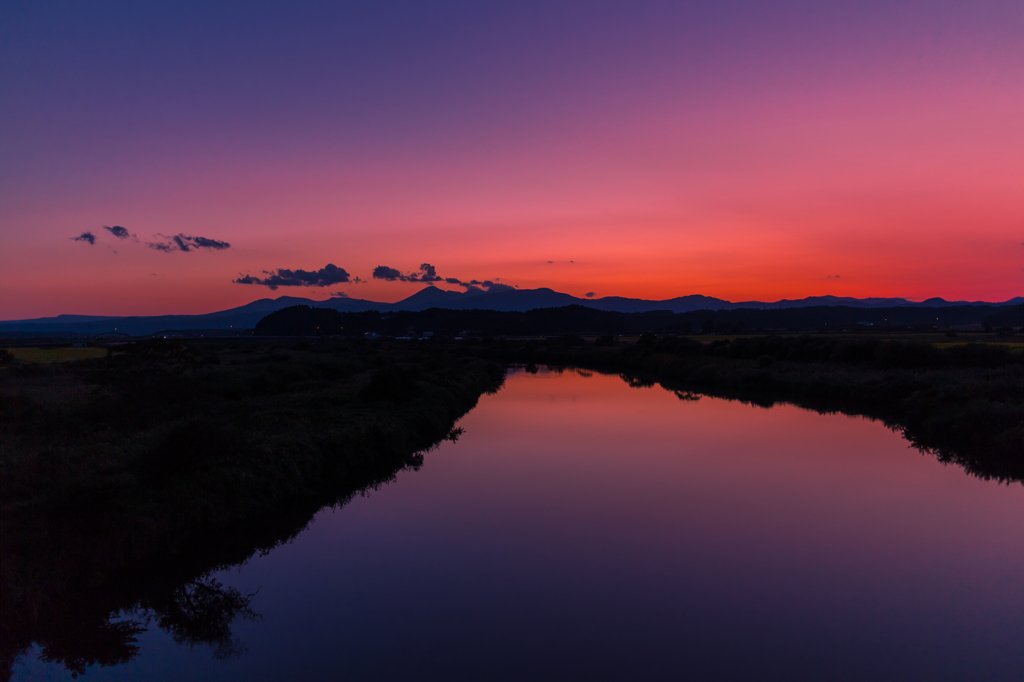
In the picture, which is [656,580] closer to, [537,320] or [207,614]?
[207,614]

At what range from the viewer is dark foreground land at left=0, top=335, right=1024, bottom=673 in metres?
8.55

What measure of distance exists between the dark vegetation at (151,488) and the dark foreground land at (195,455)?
0.03m

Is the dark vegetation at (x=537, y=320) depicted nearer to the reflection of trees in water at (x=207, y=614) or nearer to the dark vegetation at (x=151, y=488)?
the dark vegetation at (x=151, y=488)

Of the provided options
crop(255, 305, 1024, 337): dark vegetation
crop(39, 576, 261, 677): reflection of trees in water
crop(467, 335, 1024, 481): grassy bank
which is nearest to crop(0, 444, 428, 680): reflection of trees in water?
crop(39, 576, 261, 677): reflection of trees in water

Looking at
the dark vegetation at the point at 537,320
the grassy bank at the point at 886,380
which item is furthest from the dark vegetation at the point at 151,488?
the dark vegetation at the point at 537,320

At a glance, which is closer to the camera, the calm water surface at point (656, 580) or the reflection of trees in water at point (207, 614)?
the calm water surface at point (656, 580)

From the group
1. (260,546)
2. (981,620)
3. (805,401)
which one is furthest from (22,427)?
(805,401)

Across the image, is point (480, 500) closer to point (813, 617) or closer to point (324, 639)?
point (324, 639)

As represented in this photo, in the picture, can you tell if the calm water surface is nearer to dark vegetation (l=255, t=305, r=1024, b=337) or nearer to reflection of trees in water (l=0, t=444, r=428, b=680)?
reflection of trees in water (l=0, t=444, r=428, b=680)

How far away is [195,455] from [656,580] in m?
9.53

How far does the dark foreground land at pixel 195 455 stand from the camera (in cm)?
855

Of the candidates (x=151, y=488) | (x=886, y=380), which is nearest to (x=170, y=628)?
(x=151, y=488)

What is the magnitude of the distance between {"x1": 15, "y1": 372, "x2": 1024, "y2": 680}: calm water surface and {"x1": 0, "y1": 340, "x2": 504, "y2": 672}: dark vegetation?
0.60 metres

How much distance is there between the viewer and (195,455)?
12.2m
